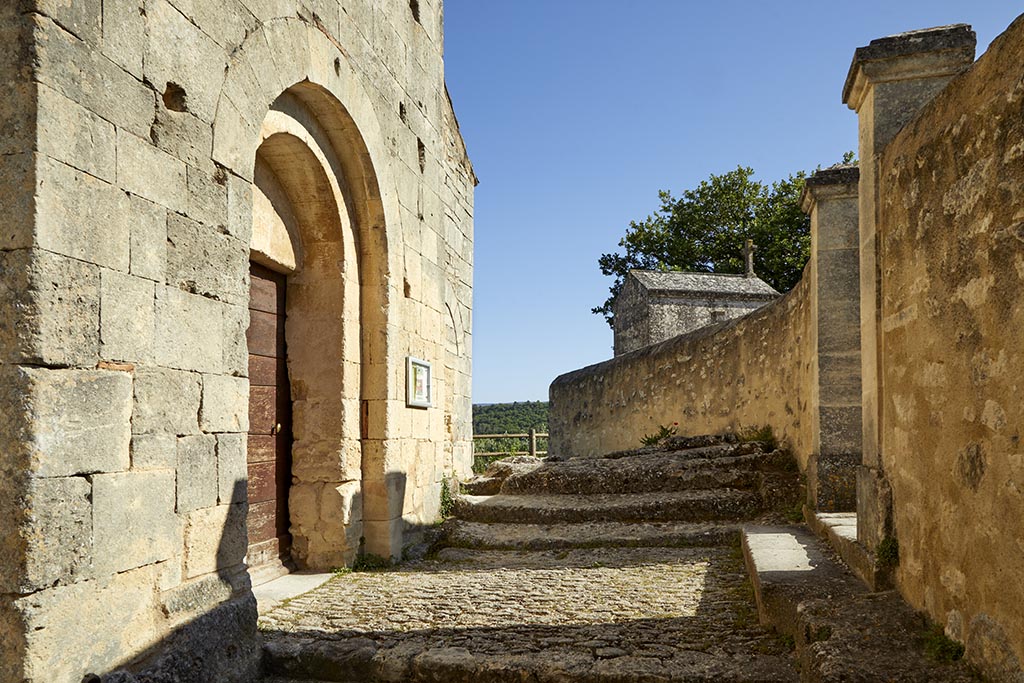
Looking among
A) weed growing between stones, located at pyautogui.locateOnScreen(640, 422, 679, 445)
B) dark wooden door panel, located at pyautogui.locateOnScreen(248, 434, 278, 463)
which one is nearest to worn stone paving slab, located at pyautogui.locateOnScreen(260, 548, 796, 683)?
dark wooden door panel, located at pyautogui.locateOnScreen(248, 434, 278, 463)

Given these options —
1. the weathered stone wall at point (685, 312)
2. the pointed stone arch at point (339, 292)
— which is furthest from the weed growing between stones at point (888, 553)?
the weathered stone wall at point (685, 312)

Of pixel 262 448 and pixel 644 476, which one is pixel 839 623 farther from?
pixel 644 476

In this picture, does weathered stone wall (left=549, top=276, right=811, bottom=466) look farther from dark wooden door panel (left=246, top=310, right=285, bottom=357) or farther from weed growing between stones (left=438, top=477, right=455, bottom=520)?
dark wooden door panel (left=246, top=310, right=285, bottom=357)

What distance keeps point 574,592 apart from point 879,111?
3226 mm

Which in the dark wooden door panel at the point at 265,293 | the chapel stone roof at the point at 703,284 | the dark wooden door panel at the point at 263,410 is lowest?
the dark wooden door panel at the point at 263,410

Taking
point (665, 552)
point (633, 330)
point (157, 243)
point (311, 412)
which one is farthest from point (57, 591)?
point (633, 330)

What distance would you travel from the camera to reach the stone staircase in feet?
11.5

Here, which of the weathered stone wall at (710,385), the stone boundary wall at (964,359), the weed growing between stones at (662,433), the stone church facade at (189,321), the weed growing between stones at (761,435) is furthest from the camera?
the weed growing between stones at (662,433)

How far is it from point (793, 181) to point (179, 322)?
1174 inches

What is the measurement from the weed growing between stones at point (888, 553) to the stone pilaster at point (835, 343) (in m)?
2.18

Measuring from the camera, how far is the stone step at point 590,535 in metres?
6.13

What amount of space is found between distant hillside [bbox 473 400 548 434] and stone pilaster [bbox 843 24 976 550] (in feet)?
104

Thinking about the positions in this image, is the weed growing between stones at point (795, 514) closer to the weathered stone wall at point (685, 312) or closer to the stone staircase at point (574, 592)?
the stone staircase at point (574, 592)

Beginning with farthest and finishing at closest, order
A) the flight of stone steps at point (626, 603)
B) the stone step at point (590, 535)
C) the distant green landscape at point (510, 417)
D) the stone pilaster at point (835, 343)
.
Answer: the distant green landscape at point (510, 417) < the stone step at point (590, 535) < the stone pilaster at point (835, 343) < the flight of stone steps at point (626, 603)
